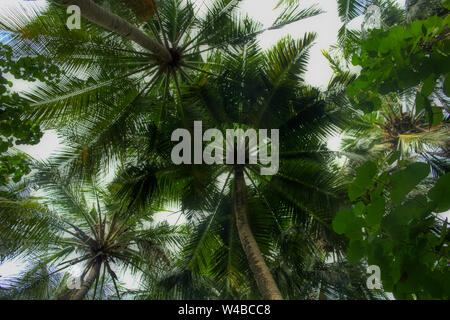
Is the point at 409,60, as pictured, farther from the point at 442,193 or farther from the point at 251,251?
the point at 251,251

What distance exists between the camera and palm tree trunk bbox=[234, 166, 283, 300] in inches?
174

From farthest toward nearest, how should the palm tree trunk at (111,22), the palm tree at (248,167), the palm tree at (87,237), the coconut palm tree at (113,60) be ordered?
1. the palm tree at (87,237)
2. the palm tree at (248,167)
3. the coconut palm tree at (113,60)
4. the palm tree trunk at (111,22)

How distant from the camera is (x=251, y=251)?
5.06 meters

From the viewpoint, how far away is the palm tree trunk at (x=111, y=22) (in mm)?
4111

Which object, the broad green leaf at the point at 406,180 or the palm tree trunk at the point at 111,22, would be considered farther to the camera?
the palm tree trunk at the point at 111,22

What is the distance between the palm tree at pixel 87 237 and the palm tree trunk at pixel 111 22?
383 centimetres

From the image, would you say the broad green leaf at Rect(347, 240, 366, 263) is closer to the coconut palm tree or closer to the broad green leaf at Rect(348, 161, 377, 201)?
the broad green leaf at Rect(348, 161, 377, 201)

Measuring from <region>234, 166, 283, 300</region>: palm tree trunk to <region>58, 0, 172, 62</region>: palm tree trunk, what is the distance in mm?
2943

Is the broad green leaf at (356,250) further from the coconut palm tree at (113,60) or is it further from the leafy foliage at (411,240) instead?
the coconut palm tree at (113,60)

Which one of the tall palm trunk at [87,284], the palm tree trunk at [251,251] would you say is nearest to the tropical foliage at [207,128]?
the palm tree trunk at [251,251]

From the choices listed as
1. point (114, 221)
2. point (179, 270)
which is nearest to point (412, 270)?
point (179, 270)

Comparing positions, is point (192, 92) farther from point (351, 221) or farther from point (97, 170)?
point (351, 221)

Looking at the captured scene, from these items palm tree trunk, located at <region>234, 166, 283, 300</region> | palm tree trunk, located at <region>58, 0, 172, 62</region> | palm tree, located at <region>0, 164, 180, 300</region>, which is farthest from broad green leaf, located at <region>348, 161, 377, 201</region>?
palm tree, located at <region>0, 164, 180, 300</region>

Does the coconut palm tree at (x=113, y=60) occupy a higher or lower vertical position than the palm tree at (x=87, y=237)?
higher
